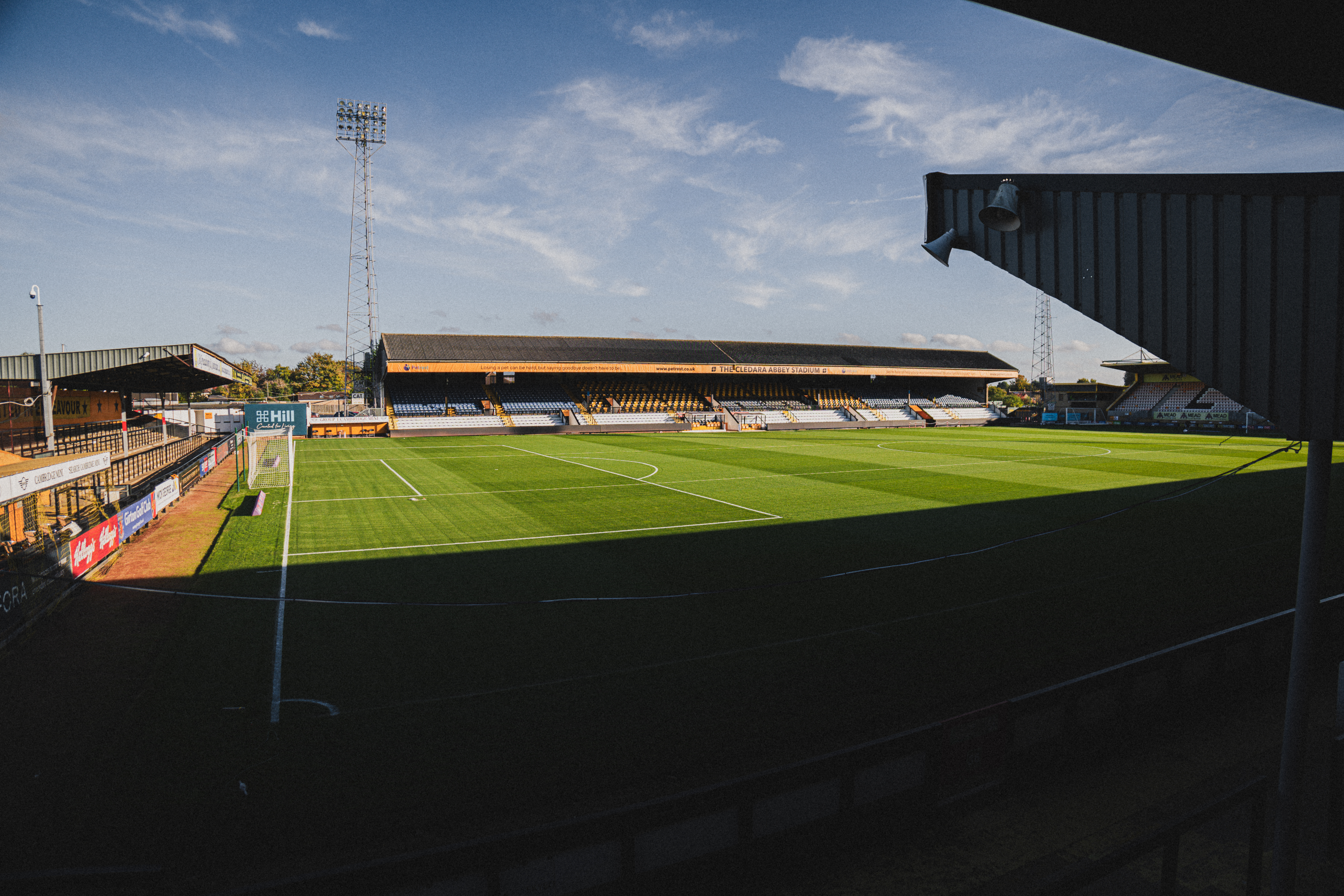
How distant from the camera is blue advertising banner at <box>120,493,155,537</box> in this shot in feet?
51.1

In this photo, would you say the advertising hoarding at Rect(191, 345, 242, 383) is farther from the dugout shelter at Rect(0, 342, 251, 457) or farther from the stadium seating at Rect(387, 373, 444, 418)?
the stadium seating at Rect(387, 373, 444, 418)

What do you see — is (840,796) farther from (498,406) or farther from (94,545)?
(498,406)

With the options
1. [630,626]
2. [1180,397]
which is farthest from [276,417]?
[1180,397]

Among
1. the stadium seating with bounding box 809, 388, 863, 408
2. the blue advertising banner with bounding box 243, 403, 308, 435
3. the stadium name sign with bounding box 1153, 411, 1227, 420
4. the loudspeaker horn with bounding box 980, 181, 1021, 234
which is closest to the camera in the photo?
the loudspeaker horn with bounding box 980, 181, 1021, 234

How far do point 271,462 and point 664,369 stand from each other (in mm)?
39680

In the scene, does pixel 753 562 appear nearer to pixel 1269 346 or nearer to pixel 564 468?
pixel 1269 346

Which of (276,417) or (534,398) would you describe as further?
(534,398)

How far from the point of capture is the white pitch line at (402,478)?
981 inches

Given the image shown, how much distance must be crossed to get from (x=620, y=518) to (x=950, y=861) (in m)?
15.0

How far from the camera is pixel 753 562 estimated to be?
48.5 feet

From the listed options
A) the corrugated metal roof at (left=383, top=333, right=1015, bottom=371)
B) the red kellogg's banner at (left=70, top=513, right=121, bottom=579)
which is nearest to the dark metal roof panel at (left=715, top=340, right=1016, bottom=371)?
the corrugated metal roof at (left=383, top=333, right=1015, bottom=371)

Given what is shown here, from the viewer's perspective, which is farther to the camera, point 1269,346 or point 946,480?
point 946,480

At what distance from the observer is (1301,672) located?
174 inches

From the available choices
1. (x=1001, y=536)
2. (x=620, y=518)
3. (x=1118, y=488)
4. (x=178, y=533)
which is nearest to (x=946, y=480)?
(x=1118, y=488)
